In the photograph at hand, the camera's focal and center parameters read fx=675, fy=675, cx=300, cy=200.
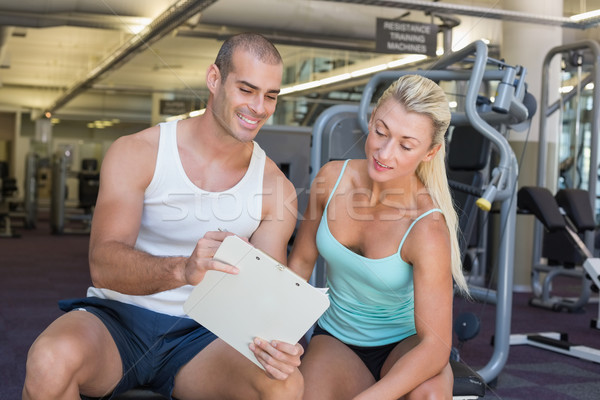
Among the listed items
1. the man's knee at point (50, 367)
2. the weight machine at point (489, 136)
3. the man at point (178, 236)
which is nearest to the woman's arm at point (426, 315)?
the man at point (178, 236)

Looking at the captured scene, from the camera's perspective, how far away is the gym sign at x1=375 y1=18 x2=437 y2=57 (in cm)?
702

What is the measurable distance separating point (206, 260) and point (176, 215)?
397 mm

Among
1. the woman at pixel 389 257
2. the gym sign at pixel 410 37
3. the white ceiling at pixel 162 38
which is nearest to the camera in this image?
the woman at pixel 389 257

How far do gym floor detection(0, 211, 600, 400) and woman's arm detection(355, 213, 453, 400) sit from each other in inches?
46.1

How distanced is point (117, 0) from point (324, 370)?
6525mm

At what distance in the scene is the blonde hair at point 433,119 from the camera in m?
1.52

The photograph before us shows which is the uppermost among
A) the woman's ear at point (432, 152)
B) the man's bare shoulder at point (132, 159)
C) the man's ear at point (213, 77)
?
the man's ear at point (213, 77)

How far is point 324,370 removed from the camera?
5.13 ft

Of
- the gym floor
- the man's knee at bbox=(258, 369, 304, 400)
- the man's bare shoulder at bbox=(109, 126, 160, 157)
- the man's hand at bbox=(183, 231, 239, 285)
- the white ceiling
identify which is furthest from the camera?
the white ceiling

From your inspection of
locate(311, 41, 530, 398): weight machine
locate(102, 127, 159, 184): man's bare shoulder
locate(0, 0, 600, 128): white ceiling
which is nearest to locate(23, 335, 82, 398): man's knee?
locate(102, 127, 159, 184): man's bare shoulder

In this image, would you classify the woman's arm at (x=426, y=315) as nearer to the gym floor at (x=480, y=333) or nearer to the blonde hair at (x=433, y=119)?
the blonde hair at (x=433, y=119)

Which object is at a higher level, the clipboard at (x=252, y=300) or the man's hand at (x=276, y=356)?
the clipboard at (x=252, y=300)

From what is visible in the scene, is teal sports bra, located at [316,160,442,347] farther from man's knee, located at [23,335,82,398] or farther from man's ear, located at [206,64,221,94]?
man's knee, located at [23,335,82,398]

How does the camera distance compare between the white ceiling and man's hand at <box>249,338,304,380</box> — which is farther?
the white ceiling
